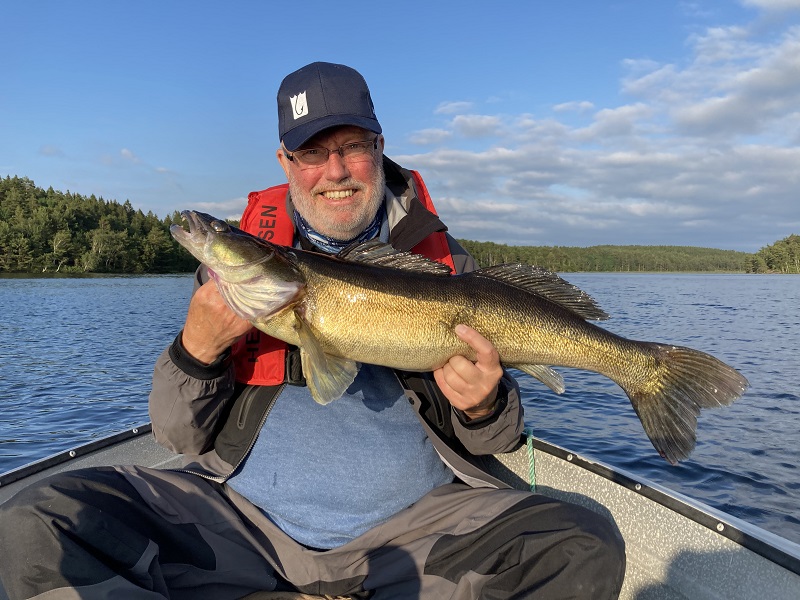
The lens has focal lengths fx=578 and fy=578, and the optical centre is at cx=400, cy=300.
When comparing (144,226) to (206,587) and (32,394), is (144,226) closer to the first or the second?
(32,394)

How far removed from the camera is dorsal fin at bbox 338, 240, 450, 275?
3.22 metres

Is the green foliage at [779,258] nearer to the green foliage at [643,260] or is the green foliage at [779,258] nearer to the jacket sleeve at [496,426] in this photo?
the green foliage at [643,260]

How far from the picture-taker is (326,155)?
352 centimetres

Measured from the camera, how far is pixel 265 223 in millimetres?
3814

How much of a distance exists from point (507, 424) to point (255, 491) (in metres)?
1.45

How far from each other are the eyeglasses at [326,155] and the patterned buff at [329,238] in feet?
1.30

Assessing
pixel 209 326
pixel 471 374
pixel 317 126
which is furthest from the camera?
pixel 317 126

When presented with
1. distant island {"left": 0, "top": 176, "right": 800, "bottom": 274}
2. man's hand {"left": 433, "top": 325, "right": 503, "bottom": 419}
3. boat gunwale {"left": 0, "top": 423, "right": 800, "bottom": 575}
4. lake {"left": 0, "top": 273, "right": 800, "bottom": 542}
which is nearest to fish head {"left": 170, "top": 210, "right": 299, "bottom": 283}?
man's hand {"left": 433, "top": 325, "right": 503, "bottom": 419}

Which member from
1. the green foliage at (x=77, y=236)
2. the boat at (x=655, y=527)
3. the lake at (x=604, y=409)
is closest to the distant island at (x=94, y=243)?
the green foliage at (x=77, y=236)

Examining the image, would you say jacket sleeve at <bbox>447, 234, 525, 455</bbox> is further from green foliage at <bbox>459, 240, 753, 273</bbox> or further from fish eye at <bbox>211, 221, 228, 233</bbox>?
green foliage at <bbox>459, 240, 753, 273</bbox>

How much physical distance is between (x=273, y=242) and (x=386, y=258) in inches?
30.7

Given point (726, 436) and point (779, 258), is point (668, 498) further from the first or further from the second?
point (779, 258)

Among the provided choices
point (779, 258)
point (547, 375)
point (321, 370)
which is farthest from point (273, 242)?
point (779, 258)

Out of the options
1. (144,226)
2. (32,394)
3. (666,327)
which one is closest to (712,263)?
(144,226)
